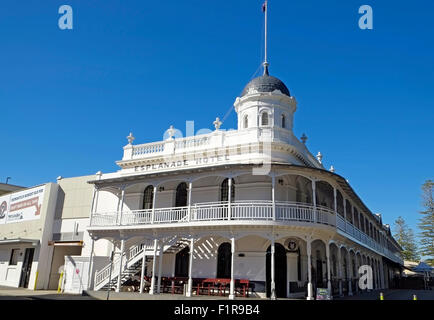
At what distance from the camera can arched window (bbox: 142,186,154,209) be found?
82.1ft

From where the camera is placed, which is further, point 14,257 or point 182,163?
point 14,257

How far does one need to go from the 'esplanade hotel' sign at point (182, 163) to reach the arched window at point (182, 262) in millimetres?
5161

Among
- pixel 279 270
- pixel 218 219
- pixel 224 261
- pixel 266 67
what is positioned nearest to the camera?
pixel 218 219

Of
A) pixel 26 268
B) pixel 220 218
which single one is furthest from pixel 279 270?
pixel 26 268

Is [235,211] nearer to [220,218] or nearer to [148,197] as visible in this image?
[220,218]

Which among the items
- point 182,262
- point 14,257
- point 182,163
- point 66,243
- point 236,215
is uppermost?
point 182,163

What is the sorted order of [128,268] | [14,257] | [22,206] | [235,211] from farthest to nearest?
[22,206] < [14,257] < [128,268] < [235,211]

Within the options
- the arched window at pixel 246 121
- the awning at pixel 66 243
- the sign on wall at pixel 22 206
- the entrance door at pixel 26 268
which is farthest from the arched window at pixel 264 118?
the entrance door at pixel 26 268

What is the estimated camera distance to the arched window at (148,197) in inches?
985

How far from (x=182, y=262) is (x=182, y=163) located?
20.1ft

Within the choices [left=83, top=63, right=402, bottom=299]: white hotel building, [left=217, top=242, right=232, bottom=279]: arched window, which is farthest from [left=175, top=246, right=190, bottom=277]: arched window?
[left=217, top=242, right=232, bottom=279]: arched window

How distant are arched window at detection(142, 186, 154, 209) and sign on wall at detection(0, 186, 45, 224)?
10.2 metres

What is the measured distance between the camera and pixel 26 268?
1139 inches
